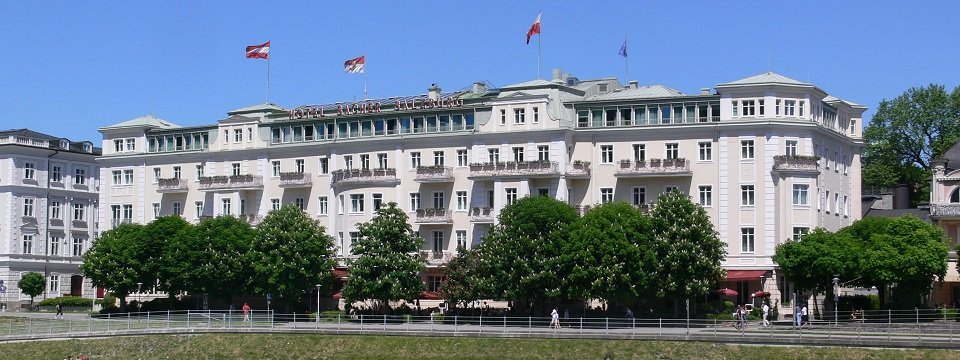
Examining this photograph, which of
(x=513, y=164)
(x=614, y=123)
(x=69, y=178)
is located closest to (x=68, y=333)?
(x=513, y=164)

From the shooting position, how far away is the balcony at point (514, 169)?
12231 centimetres

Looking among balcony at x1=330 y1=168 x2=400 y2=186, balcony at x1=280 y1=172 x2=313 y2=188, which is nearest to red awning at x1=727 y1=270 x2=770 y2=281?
balcony at x1=330 y1=168 x2=400 y2=186

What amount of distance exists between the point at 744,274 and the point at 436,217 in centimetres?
2625

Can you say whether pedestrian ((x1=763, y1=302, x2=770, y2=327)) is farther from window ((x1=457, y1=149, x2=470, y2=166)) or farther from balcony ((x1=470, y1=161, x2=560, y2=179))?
window ((x1=457, y1=149, x2=470, y2=166))

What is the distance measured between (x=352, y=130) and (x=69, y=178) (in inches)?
1667

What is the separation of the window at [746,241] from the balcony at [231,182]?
44.6m

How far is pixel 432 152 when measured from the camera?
426 feet

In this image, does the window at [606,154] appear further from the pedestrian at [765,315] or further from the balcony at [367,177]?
the pedestrian at [765,315]

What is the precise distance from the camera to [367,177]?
131375mm

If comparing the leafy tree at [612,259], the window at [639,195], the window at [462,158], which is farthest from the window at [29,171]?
the leafy tree at [612,259]

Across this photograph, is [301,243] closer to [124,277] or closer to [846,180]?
[124,277]

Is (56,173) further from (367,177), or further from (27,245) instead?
(367,177)

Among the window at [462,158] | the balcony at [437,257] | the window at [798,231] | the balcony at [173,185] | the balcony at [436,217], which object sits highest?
the window at [462,158]

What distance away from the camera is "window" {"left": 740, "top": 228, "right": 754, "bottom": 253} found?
11788cm
